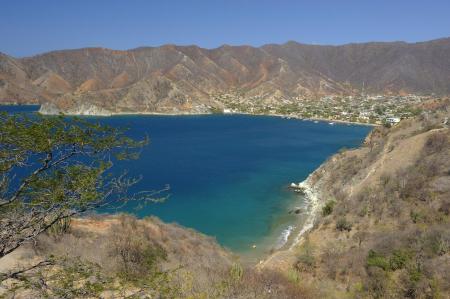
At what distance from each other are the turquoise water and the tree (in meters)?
4.48

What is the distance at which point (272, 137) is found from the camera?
306ft

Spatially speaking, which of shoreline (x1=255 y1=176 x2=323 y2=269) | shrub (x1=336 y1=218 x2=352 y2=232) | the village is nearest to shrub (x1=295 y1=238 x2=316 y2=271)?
shrub (x1=336 y1=218 x2=352 y2=232)

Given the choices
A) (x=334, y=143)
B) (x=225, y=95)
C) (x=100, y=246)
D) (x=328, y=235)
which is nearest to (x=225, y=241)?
(x=328, y=235)

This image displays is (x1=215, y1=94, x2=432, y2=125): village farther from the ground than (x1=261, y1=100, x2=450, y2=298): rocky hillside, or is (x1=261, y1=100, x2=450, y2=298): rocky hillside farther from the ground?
(x1=215, y1=94, x2=432, y2=125): village

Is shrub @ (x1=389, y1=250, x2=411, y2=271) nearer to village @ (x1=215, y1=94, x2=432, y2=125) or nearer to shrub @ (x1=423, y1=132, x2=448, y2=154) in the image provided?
shrub @ (x1=423, y1=132, x2=448, y2=154)

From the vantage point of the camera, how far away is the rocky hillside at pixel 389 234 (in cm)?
1564

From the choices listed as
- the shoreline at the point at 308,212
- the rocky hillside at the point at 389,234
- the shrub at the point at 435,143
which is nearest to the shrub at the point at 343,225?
the rocky hillside at the point at 389,234

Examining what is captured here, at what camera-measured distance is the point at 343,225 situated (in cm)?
2372

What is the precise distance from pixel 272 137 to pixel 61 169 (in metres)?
86.6

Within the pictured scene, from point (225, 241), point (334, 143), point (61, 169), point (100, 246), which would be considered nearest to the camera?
point (61, 169)

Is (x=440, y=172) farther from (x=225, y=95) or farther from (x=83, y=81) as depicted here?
(x=83, y=81)

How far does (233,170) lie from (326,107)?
10807cm

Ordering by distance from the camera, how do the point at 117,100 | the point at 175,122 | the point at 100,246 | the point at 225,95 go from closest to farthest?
1. the point at 100,246
2. the point at 175,122
3. the point at 117,100
4. the point at 225,95

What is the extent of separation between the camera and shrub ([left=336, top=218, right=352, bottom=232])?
76.9 ft
